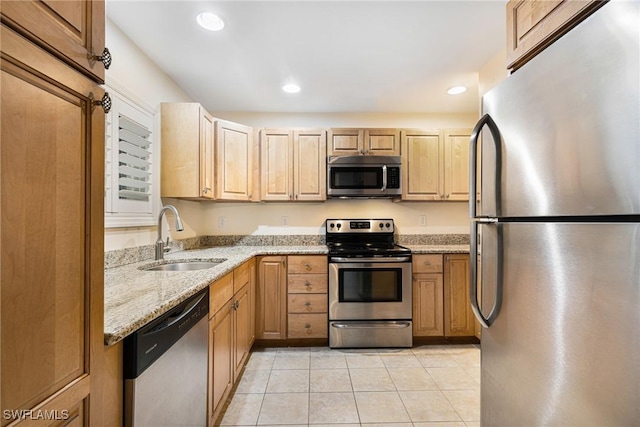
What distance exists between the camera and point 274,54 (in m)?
2.14

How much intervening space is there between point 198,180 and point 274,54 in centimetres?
119

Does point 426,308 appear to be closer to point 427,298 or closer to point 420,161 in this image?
point 427,298

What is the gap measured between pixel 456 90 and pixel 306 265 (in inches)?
89.0

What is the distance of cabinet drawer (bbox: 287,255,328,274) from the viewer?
9.02 feet

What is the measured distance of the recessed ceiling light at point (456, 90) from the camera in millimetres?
2713

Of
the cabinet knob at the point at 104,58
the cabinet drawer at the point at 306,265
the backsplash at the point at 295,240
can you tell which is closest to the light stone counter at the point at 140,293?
the cabinet knob at the point at 104,58

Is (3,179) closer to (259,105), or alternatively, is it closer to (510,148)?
(510,148)

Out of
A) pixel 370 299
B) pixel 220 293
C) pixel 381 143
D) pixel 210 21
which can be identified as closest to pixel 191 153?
pixel 210 21

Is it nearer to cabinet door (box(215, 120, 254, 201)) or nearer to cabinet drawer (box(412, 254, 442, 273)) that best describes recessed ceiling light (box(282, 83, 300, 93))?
cabinet door (box(215, 120, 254, 201))

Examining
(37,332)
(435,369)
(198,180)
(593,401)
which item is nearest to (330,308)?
(435,369)

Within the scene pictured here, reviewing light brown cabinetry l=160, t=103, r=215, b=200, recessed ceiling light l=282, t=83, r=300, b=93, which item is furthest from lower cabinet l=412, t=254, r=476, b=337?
light brown cabinetry l=160, t=103, r=215, b=200

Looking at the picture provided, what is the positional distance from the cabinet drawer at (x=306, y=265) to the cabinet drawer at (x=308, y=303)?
9.2 inches

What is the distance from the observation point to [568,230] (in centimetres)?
77

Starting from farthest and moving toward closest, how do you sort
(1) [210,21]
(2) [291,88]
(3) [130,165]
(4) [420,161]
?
(4) [420,161], (2) [291,88], (3) [130,165], (1) [210,21]
